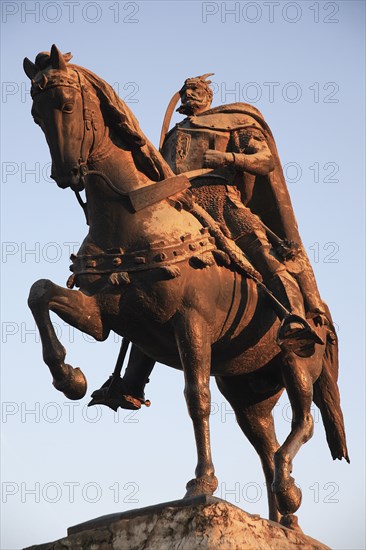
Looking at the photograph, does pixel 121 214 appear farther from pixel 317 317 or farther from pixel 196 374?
pixel 317 317

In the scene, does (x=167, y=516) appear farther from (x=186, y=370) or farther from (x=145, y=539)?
(x=186, y=370)

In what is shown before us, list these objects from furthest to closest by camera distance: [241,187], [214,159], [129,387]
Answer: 1. [241,187]
2. [129,387]
3. [214,159]

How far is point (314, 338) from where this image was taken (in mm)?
13445

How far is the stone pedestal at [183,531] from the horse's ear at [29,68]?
12.2 ft

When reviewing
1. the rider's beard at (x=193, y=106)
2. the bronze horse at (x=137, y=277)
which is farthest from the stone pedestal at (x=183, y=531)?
the rider's beard at (x=193, y=106)

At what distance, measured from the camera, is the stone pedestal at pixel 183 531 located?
11.8m

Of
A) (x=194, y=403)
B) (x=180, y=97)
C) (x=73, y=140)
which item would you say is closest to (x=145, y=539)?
(x=194, y=403)

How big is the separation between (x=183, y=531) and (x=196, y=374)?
59.2 inches

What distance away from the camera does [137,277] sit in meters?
12.9

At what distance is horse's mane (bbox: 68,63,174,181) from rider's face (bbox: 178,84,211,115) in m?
1.36

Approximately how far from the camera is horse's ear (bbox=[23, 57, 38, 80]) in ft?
43.1

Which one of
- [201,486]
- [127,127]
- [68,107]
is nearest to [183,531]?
[201,486]

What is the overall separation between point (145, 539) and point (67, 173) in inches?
119

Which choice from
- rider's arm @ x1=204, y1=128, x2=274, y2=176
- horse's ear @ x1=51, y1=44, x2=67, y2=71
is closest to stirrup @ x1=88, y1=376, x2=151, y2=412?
rider's arm @ x1=204, y1=128, x2=274, y2=176
